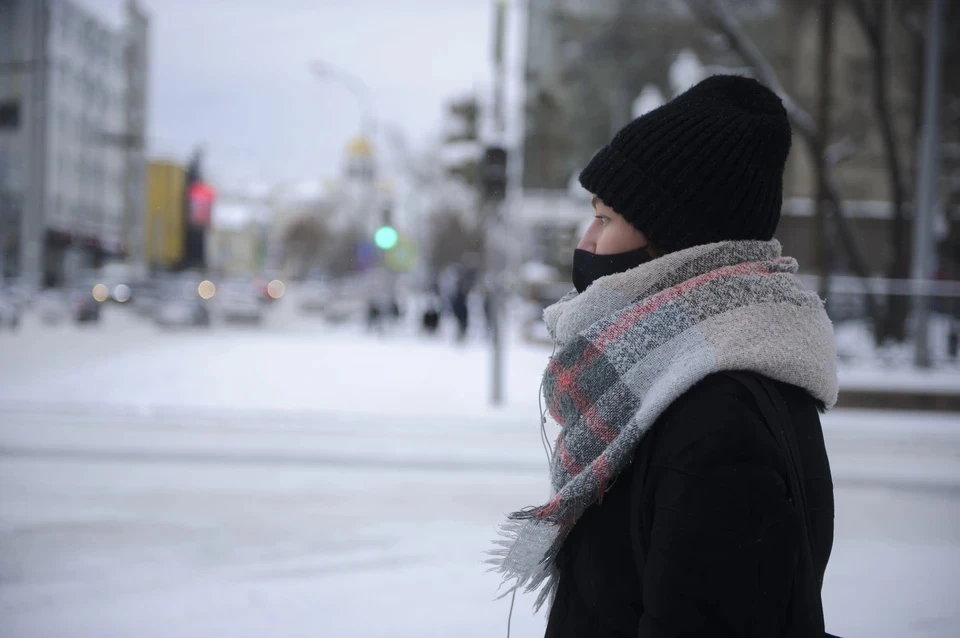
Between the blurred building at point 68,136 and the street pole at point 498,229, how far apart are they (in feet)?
107

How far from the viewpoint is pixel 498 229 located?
1181cm

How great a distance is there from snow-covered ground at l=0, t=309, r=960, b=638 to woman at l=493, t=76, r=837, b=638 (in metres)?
2.87

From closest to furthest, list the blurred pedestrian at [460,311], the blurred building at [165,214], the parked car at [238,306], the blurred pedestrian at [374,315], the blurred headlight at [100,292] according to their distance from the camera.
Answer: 1. the blurred pedestrian at [460,311]
2. the blurred pedestrian at [374,315]
3. the blurred headlight at [100,292]
4. the parked car at [238,306]
5. the blurred building at [165,214]

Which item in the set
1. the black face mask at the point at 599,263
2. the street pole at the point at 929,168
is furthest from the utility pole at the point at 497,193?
the black face mask at the point at 599,263

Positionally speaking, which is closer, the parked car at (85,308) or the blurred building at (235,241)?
the parked car at (85,308)

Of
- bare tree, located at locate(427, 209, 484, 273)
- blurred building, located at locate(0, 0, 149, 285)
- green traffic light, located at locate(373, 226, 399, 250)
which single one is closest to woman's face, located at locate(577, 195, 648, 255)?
green traffic light, located at locate(373, 226, 399, 250)

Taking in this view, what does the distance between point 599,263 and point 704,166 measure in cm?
26

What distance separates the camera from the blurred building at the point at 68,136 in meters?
45.1

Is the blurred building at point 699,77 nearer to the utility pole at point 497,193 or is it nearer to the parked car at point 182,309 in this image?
the utility pole at point 497,193

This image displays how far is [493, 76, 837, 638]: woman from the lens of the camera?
1200 mm

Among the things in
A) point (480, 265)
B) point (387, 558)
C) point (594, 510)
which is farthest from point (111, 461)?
point (480, 265)

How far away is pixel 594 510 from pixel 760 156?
656 millimetres

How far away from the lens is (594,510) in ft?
4.77

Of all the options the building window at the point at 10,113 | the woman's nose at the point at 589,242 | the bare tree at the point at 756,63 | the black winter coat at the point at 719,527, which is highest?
the building window at the point at 10,113
